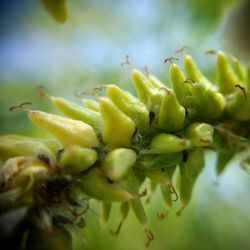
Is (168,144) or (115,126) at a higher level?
(115,126)

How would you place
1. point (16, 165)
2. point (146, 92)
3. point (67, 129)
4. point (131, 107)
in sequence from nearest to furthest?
point (16, 165)
point (67, 129)
point (131, 107)
point (146, 92)

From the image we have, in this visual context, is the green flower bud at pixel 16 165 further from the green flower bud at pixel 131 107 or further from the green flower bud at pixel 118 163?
the green flower bud at pixel 131 107

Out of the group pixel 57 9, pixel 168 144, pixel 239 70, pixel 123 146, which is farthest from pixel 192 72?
pixel 57 9

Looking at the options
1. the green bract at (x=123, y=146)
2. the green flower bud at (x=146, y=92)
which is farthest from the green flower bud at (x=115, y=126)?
the green flower bud at (x=146, y=92)

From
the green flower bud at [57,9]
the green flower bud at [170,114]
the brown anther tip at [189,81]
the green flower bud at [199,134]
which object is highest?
the green flower bud at [57,9]

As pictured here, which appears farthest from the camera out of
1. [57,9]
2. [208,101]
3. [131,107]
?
[208,101]

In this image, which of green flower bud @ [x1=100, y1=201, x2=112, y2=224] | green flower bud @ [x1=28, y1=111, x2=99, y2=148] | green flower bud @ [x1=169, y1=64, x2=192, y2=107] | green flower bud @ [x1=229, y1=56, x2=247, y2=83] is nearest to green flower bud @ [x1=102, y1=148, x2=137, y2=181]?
green flower bud @ [x1=28, y1=111, x2=99, y2=148]

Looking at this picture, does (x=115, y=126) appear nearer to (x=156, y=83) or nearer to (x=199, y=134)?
(x=199, y=134)
